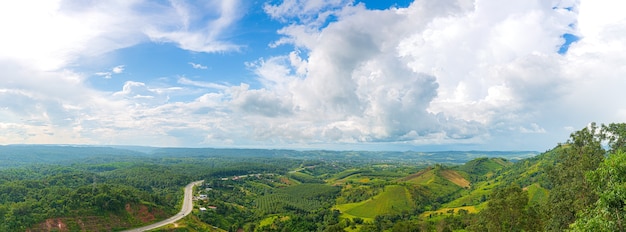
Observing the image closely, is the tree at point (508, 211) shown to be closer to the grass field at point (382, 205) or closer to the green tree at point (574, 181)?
the green tree at point (574, 181)

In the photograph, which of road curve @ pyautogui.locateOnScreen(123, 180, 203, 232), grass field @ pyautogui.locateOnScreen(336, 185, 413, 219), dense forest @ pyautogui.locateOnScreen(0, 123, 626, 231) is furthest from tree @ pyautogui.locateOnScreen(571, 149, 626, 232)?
grass field @ pyautogui.locateOnScreen(336, 185, 413, 219)

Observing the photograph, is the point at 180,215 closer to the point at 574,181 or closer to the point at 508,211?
the point at 508,211

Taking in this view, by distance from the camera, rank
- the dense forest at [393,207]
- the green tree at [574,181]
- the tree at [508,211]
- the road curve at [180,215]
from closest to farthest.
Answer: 1. the dense forest at [393,207]
2. the green tree at [574,181]
3. the tree at [508,211]
4. the road curve at [180,215]

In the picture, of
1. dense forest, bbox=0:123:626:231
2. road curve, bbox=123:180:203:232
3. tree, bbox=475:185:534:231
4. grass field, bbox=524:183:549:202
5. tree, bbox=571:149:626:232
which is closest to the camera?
tree, bbox=571:149:626:232

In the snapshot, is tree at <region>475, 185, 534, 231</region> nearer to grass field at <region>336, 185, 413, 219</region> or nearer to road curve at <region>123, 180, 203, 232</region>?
road curve at <region>123, 180, 203, 232</region>

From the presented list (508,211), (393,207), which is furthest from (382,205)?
(508,211)

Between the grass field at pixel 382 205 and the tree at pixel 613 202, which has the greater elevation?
the tree at pixel 613 202

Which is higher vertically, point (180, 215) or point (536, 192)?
point (536, 192)

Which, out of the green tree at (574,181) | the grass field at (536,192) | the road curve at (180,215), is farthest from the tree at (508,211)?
the grass field at (536,192)
